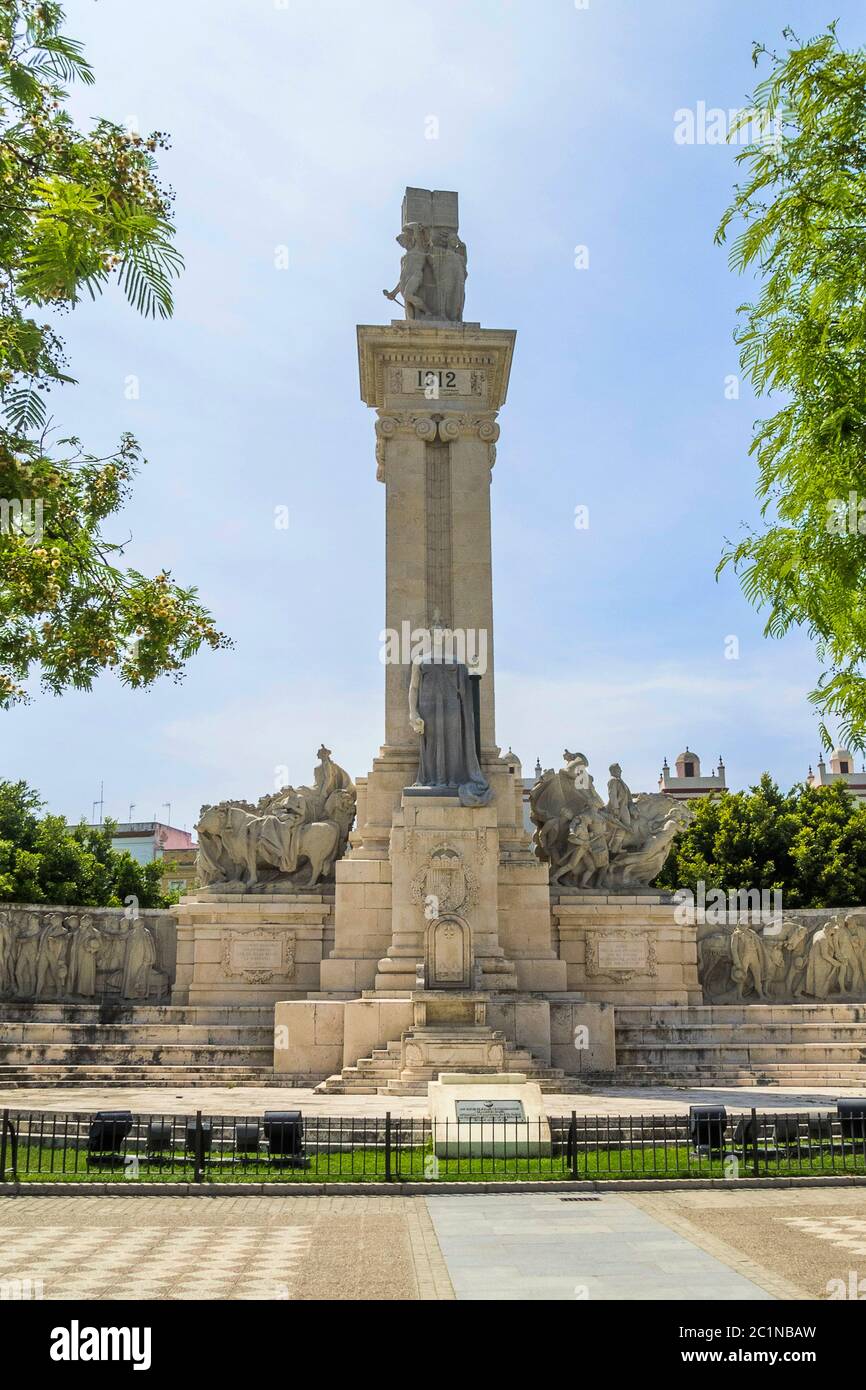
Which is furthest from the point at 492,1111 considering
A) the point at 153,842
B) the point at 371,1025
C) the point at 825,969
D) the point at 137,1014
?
the point at 153,842

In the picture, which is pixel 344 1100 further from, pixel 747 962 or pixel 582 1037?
pixel 747 962

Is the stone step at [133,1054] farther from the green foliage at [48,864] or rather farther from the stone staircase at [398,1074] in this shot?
the green foliage at [48,864]

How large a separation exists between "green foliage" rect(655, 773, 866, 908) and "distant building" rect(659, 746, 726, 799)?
4153 centimetres

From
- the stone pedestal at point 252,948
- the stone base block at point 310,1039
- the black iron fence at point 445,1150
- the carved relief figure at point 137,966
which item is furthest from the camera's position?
the carved relief figure at point 137,966

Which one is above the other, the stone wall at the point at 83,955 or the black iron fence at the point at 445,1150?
the stone wall at the point at 83,955

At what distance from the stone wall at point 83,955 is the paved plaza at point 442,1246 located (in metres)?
15.6

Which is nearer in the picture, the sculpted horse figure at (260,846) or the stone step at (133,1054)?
the stone step at (133,1054)

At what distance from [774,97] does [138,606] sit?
6907 mm

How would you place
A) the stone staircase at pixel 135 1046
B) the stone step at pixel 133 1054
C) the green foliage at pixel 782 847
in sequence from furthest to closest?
the green foliage at pixel 782 847, the stone step at pixel 133 1054, the stone staircase at pixel 135 1046

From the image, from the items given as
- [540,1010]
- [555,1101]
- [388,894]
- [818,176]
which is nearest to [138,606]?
[818,176]

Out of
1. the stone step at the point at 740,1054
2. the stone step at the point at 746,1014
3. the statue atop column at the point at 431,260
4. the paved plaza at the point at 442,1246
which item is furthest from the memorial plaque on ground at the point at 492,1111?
the statue atop column at the point at 431,260

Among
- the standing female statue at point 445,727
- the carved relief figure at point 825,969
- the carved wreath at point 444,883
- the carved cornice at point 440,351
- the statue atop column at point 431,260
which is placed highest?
the statue atop column at point 431,260

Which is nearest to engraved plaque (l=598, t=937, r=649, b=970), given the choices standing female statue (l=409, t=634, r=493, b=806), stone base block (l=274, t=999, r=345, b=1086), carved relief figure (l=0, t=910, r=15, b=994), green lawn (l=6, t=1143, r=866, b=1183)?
standing female statue (l=409, t=634, r=493, b=806)

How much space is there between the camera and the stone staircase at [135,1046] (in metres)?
22.0
